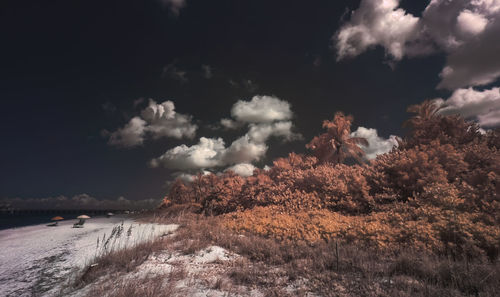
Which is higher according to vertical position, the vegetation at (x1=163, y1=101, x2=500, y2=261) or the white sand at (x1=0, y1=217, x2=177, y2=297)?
the vegetation at (x1=163, y1=101, x2=500, y2=261)

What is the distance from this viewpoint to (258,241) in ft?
24.0

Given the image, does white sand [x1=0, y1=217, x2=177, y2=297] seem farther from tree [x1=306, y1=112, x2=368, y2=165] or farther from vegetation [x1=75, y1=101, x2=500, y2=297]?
tree [x1=306, y1=112, x2=368, y2=165]

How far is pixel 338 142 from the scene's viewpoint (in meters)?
21.8

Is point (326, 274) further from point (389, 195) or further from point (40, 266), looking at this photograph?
point (40, 266)

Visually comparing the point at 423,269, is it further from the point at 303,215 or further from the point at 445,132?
the point at 445,132

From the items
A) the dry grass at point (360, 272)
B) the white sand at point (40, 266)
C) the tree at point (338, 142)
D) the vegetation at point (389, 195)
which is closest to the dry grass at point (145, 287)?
the dry grass at point (360, 272)

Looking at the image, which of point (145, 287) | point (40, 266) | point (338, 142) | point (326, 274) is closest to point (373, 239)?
point (326, 274)

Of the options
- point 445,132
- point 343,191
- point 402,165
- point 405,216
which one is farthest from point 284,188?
point 445,132

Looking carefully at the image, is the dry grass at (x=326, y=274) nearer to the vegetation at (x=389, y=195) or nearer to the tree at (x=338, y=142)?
the vegetation at (x=389, y=195)

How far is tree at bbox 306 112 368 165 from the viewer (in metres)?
21.5

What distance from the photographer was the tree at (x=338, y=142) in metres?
21.5

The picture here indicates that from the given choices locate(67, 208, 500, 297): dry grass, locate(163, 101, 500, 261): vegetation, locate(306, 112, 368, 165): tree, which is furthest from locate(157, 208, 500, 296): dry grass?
locate(306, 112, 368, 165): tree

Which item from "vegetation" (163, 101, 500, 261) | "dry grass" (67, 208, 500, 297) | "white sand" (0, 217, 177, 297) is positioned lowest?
"white sand" (0, 217, 177, 297)

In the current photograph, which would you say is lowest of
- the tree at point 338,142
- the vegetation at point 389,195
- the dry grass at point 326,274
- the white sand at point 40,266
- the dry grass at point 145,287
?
the white sand at point 40,266
